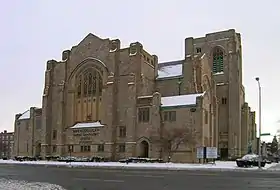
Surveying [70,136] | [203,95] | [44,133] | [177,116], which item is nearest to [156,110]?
[177,116]

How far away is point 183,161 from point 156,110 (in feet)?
30.3

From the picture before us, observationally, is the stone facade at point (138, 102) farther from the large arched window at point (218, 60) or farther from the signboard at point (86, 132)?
the signboard at point (86, 132)

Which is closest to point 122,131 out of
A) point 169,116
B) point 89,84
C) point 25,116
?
point 169,116

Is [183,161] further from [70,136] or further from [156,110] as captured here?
[70,136]

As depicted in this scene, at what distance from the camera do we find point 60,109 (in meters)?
78.1

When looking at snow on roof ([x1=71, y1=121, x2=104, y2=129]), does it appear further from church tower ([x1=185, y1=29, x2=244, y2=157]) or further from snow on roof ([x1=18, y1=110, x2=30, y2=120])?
church tower ([x1=185, y1=29, x2=244, y2=157])

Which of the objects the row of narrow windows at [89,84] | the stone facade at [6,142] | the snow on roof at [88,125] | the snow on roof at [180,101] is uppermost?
the row of narrow windows at [89,84]

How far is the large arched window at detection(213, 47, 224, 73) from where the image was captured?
87.9 m

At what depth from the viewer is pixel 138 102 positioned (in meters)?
69.0

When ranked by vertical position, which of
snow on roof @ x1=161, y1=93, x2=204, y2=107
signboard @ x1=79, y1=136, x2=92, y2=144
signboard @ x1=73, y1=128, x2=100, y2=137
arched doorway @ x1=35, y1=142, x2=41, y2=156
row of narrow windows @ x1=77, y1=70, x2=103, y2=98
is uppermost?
row of narrow windows @ x1=77, y1=70, x2=103, y2=98

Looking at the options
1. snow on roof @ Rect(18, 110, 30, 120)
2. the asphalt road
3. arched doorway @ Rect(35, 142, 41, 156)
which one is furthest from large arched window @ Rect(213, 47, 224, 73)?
the asphalt road

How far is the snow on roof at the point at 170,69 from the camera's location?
8163cm

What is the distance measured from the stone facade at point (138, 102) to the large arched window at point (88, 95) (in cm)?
18

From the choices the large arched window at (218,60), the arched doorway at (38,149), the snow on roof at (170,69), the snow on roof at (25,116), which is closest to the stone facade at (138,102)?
the large arched window at (218,60)
